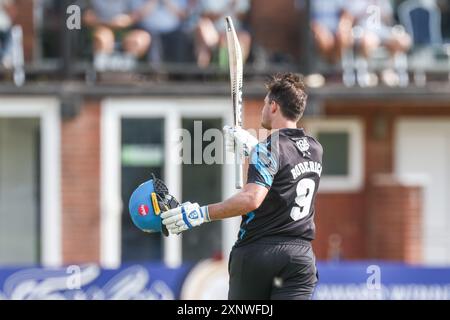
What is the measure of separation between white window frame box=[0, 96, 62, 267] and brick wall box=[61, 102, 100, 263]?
8cm

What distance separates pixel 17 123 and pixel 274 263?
8528 mm

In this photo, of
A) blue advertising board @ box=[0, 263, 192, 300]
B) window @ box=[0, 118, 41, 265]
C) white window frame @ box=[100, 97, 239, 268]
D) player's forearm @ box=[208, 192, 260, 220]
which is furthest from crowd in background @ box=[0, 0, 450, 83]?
player's forearm @ box=[208, 192, 260, 220]

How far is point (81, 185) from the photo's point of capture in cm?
1414

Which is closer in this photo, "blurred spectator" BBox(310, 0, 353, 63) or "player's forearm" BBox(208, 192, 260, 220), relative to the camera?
"player's forearm" BBox(208, 192, 260, 220)

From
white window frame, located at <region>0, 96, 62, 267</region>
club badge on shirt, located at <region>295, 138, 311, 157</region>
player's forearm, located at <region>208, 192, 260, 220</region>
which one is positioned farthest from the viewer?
white window frame, located at <region>0, 96, 62, 267</region>

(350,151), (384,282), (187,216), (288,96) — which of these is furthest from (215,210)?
(350,151)

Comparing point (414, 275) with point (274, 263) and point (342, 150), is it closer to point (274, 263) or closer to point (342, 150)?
point (342, 150)

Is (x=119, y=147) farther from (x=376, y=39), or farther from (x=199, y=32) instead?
(x=376, y=39)

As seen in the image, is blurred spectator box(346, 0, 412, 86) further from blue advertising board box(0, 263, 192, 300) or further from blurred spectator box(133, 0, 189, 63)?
blue advertising board box(0, 263, 192, 300)

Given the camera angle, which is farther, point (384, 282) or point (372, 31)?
point (372, 31)

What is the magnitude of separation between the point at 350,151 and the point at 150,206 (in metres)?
8.80

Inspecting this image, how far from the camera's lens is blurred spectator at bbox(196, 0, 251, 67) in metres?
14.1

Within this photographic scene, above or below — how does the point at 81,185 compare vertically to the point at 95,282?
above

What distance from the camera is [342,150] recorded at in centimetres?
1569
